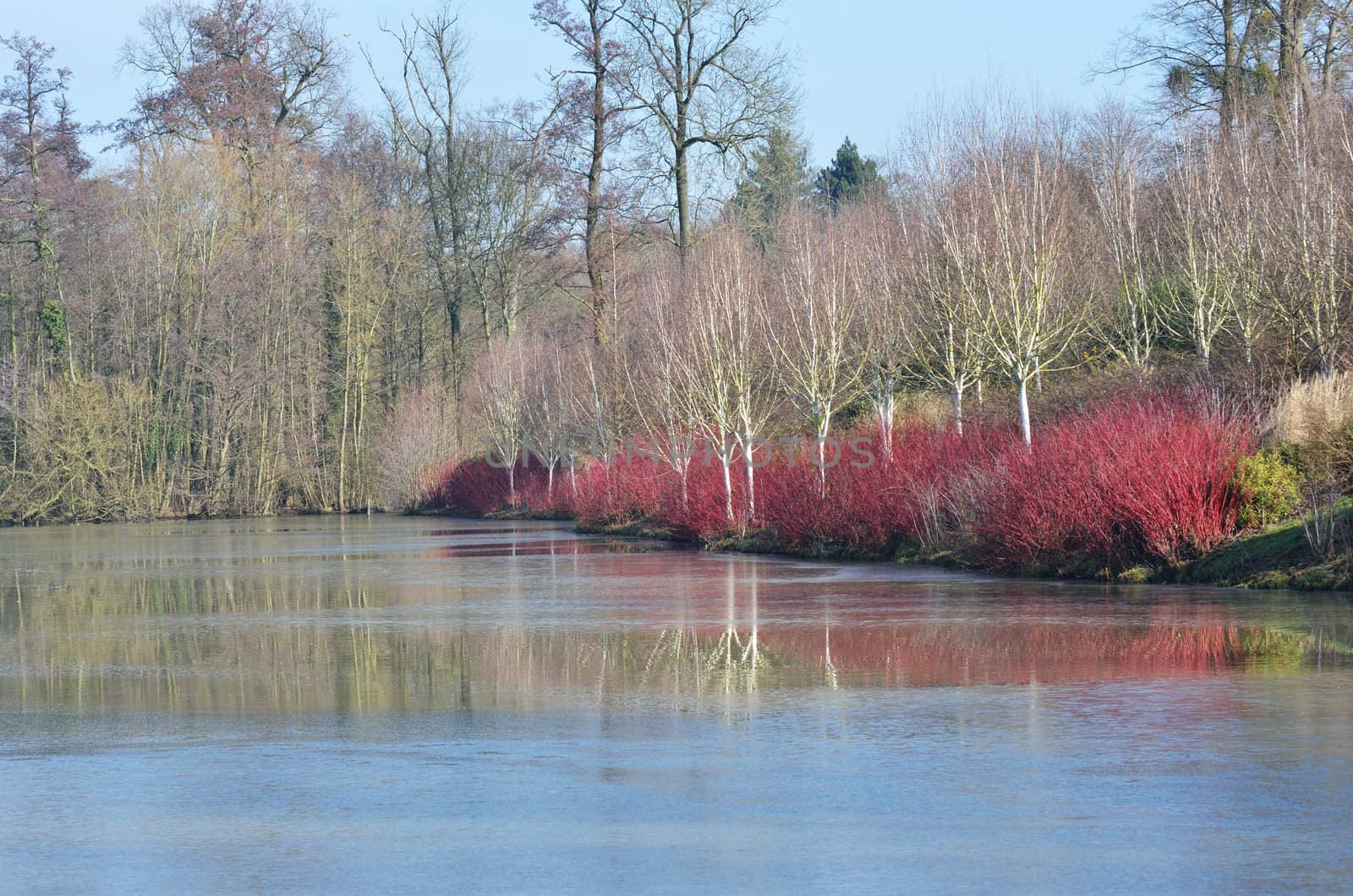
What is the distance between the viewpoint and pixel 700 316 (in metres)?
35.8

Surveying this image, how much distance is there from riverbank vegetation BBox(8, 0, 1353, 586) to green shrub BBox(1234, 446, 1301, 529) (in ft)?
0.16

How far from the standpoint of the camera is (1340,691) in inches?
442

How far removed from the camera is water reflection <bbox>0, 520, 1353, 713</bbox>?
12898 mm

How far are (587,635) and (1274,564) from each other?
965 centimetres

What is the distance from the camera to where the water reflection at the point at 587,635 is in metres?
12.9

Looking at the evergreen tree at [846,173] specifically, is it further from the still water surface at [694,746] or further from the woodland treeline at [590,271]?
the still water surface at [694,746]

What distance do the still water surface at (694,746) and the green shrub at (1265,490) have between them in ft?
8.47

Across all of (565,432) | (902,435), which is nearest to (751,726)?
(902,435)

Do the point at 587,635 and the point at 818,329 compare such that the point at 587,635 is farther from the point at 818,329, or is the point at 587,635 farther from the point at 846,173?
the point at 846,173

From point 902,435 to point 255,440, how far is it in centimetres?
4162

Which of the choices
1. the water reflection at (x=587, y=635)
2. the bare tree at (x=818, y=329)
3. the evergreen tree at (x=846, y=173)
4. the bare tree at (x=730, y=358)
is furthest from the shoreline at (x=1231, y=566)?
the evergreen tree at (x=846, y=173)

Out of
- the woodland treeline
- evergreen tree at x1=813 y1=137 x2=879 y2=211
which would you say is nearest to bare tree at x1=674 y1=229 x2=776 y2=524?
the woodland treeline

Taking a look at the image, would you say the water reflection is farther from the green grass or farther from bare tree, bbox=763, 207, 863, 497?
bare tree, bbox=763, 207, 863, 497

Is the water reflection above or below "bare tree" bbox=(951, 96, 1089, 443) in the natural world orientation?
below
